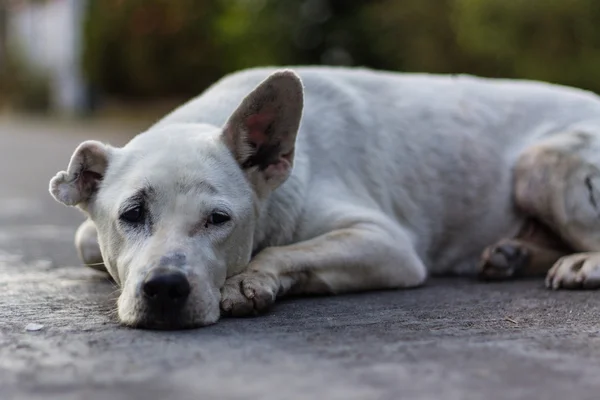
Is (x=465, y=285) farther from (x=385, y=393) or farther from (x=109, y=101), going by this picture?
(x=109, y=101)

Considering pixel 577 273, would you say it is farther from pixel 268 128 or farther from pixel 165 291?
pixel 165 291

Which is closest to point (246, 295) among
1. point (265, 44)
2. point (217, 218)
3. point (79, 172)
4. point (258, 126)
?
point (217, 218)

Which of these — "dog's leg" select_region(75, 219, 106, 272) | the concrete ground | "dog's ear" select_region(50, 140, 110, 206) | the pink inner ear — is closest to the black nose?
the concrete ground

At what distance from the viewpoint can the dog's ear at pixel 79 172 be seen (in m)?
3.26

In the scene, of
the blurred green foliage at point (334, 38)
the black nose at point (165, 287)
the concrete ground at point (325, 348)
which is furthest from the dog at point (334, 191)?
the blurred green foliage at point (334, 38)

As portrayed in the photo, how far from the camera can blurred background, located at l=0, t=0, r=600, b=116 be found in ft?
26.3

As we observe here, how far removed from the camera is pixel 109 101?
22.3m

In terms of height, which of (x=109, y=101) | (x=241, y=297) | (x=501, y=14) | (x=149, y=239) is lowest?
(x=109, y=101)

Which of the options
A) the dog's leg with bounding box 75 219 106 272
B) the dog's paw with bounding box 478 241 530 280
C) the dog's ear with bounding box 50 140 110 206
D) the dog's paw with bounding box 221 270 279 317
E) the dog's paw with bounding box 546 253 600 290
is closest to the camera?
the dog's paw with bounding box 221 270 279 317

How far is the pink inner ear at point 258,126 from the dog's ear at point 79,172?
54cm

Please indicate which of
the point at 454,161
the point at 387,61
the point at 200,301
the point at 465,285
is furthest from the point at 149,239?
the point at 387,61

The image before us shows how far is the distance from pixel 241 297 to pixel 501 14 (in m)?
5.87

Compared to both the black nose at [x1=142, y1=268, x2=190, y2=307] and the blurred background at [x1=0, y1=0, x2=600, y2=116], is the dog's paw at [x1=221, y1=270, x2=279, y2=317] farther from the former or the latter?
the blurred background at [x1=0, y1=0, x2=600, y2=116]

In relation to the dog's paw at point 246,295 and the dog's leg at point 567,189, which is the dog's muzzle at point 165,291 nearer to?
the dog's paw at point 246,295
